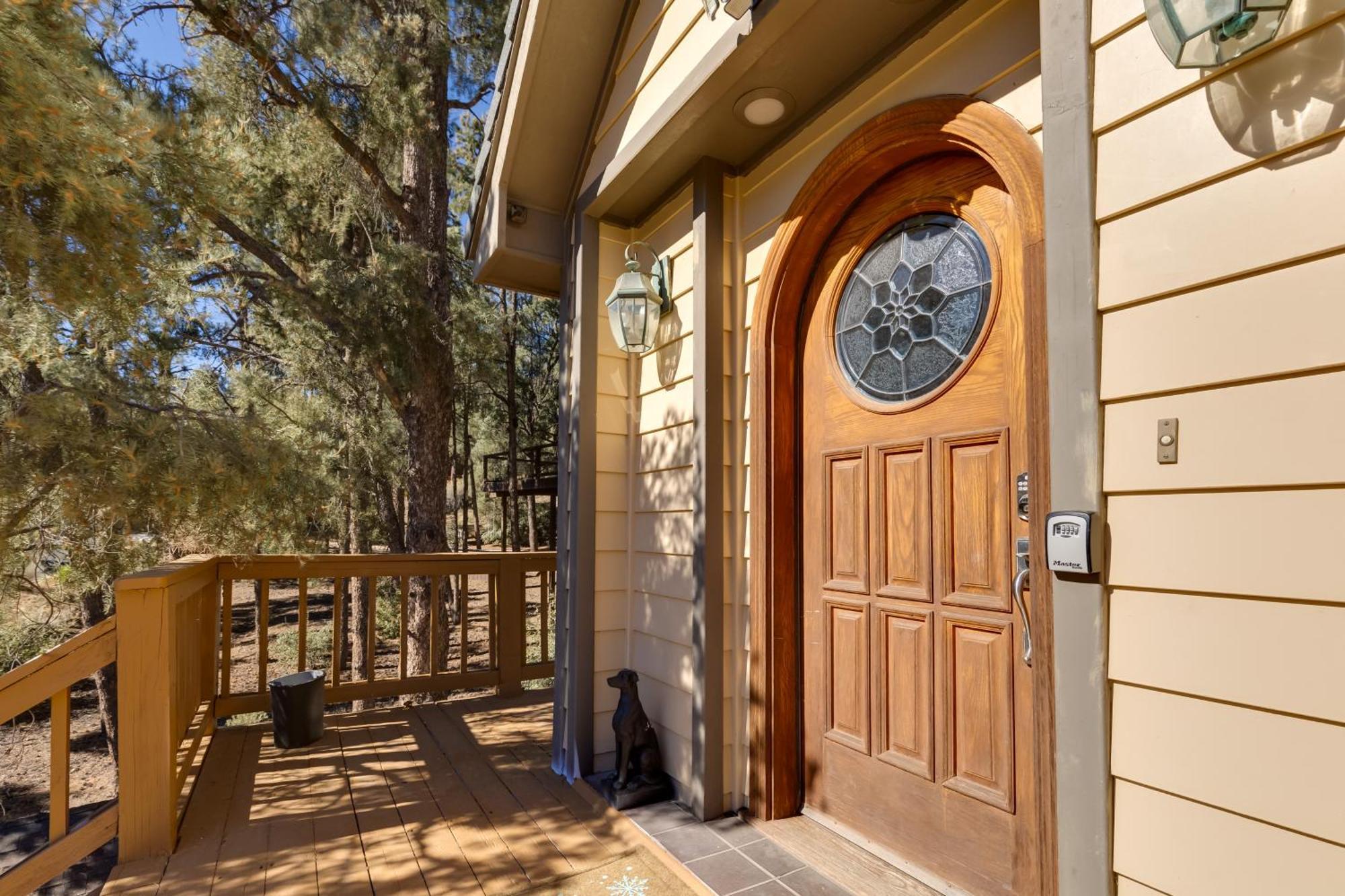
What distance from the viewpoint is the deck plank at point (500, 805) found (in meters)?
2.43

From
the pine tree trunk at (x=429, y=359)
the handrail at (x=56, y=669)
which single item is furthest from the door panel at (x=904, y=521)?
the pine tree trunk at (x=429, y=359)

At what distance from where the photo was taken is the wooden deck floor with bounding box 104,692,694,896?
2.36m

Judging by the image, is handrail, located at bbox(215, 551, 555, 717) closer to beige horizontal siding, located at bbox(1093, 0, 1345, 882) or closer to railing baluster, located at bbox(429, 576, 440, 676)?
railing baluster, located at bbox(429, 576, 440, 676)

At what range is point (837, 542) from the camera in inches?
96.1

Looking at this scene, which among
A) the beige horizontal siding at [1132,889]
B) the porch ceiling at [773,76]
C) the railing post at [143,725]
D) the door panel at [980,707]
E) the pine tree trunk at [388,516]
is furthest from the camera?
the pine tree trunk at [388,516]

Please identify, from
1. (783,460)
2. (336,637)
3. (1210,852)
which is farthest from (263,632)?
(1210,852)

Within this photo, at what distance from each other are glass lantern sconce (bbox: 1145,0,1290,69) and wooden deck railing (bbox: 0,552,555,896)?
3.23 metres

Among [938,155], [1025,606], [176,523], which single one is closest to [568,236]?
[938,155]

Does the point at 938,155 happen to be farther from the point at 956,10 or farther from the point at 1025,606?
the point at 1025,606

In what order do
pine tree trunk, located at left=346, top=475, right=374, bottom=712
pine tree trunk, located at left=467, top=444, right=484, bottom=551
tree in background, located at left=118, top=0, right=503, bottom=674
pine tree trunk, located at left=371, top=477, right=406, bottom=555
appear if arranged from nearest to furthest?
tree in background, located at left=118, top=0, right=503, bottom=674 → pine tree trunk, located at left=346, top=475, right=374, bottom=712 → pine tree trunk, located at left=371, top=477, right=406, bottom=555 → pine tree trunk, located at left=467, top=444, right=484, bottom=551

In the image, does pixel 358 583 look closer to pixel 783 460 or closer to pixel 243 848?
pixel 243 848

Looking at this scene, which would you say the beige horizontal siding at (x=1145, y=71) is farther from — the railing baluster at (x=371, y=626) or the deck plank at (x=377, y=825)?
the railing baluster at (x=371, y=626)

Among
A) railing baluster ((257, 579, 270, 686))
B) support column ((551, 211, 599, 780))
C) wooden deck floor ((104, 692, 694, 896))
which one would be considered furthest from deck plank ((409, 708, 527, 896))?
railing baluster ((257, 579, 270, 686))

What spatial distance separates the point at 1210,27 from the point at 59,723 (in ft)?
11.7
